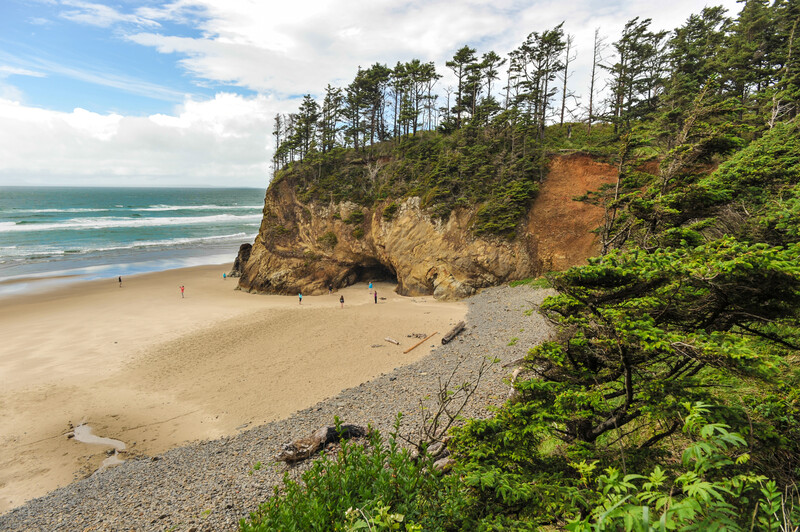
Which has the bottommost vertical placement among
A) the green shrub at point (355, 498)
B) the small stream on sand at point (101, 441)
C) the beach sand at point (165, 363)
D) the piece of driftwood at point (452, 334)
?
the small stream on sand at point (101, 441)

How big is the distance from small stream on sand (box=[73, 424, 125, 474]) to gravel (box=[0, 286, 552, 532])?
65cm

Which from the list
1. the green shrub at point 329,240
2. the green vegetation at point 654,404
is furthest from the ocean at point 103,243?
the green vegetation at point 654,404

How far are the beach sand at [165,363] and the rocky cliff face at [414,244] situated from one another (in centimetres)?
283

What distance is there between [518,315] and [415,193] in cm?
1461

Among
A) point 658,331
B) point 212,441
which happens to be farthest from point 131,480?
point 658,331

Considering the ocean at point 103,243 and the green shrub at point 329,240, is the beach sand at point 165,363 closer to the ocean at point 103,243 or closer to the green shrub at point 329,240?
the green shrub at point 329,240

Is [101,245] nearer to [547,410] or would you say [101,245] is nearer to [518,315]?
[518,315]

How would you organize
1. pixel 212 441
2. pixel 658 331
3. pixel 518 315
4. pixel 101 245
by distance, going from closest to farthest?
pixel 658 331 < pixel 212 441 < pixel 518 315 < pixel 101 245

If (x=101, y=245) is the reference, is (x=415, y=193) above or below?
above

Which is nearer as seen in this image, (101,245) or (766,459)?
(766,459)

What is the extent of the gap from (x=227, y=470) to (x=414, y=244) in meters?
21.7

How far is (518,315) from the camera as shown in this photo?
64.0 ft

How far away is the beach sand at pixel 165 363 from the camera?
41.6 feet

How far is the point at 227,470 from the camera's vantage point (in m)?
9.87
